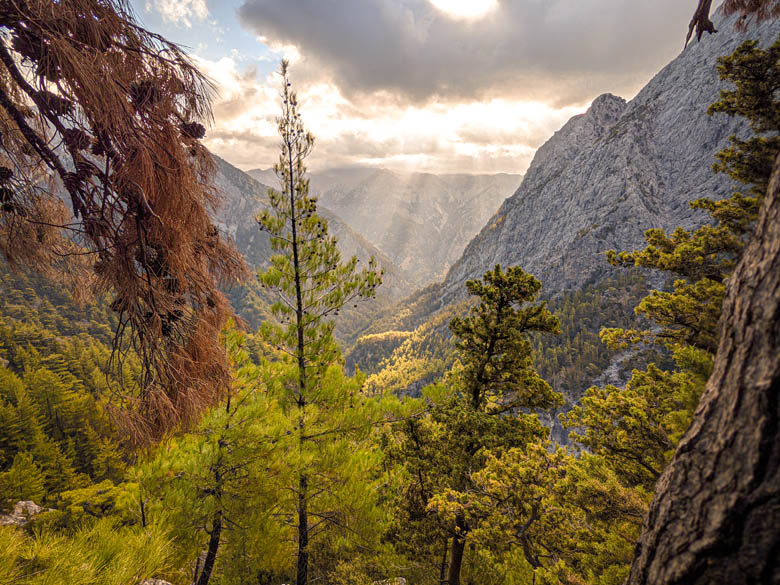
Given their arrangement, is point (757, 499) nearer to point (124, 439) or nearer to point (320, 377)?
point (124, 439)

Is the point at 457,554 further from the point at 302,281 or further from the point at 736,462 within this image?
the point at 736,462

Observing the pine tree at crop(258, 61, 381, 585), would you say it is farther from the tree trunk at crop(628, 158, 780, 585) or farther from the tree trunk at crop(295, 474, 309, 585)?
the tree trunk at crop(628, 158, 780, 585)

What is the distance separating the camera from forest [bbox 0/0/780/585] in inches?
59.7

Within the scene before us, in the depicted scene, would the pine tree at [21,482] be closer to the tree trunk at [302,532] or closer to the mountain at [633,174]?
the tree trunk at [302,532]

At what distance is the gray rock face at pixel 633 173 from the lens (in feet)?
370

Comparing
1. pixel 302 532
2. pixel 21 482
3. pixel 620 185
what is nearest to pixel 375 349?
pixel 620 185

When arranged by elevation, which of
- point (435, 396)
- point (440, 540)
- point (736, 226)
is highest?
point (736, 226)

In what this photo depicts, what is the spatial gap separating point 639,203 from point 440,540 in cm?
15563

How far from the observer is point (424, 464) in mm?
7512

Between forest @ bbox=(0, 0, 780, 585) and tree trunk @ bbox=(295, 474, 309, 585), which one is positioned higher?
forest @ bbox=(0, 0, 780, 585)

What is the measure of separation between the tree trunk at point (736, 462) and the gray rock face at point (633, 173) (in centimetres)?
14123

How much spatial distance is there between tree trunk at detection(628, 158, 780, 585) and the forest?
1 centimetres

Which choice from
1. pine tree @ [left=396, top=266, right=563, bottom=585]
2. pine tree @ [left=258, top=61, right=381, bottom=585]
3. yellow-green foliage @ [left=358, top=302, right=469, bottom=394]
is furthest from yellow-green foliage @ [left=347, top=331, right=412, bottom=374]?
pine tree @ [left=258, top=61, right=381, bottom=585]

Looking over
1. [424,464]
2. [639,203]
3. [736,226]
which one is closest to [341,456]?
[424,464]
